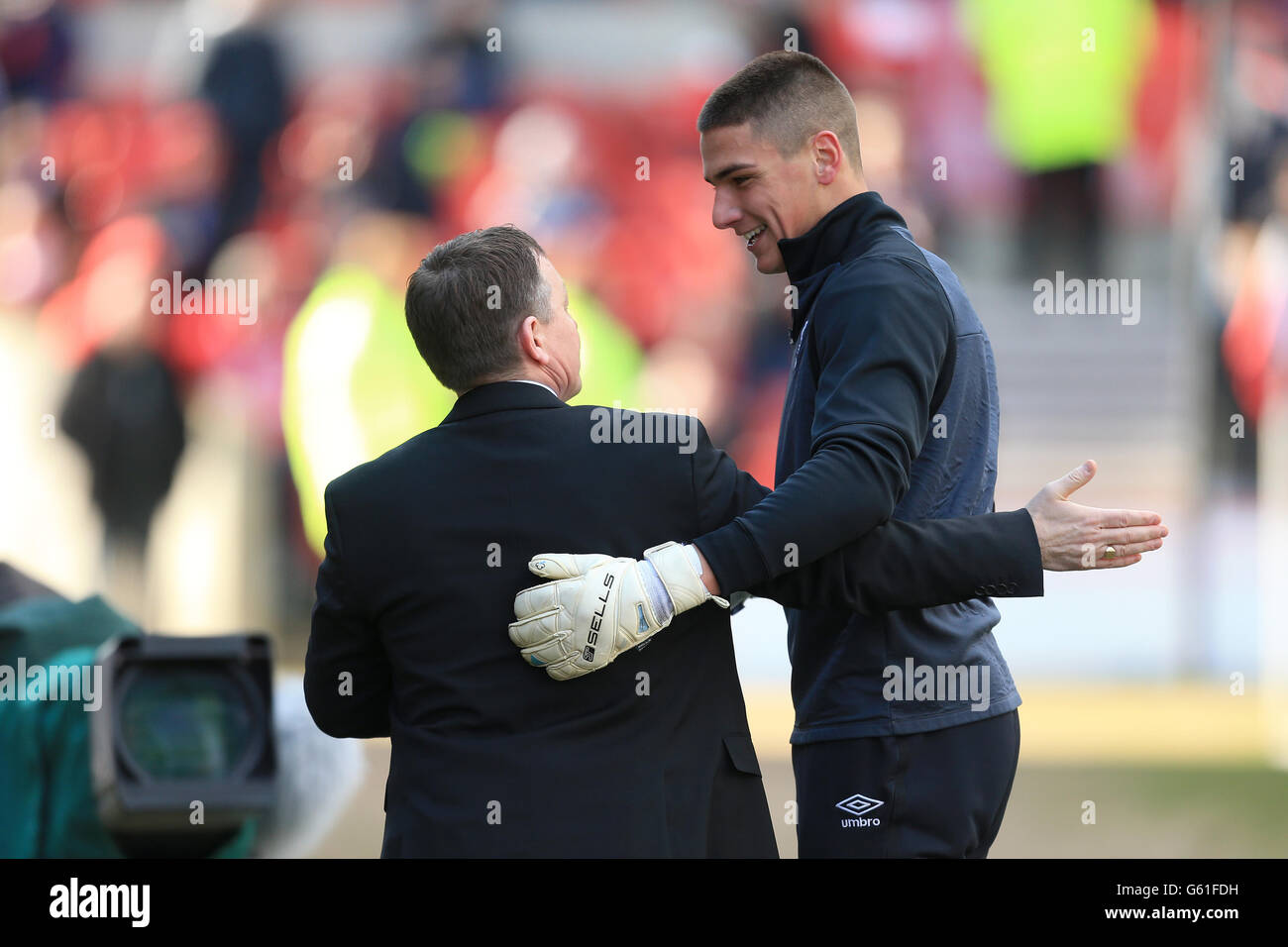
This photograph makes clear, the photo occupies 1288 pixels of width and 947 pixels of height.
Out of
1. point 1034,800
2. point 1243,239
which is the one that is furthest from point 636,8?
point 1034,800

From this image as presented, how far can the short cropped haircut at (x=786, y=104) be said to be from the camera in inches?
84.3

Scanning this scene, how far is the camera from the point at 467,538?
1.71 m

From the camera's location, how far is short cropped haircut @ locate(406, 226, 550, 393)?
1.75 m

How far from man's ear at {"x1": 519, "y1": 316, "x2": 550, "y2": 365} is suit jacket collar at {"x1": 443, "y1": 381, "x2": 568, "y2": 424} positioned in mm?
38

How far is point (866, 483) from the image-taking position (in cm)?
176

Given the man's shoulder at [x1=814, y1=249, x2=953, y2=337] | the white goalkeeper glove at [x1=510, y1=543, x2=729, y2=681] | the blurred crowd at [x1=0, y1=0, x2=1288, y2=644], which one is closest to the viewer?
the white goalkeeper glove at [x1=510, y1=543, x2=729, y2=681]

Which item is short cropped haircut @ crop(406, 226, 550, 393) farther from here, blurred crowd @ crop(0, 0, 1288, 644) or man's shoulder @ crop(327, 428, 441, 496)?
blurred crowd @ crop(0, 0, 1288, 644)

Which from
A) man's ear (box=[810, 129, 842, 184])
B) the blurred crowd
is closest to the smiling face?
man's ear (box=[810, 129, 842, 184])

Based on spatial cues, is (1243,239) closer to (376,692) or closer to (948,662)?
(948,662)

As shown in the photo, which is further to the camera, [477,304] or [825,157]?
[825,157]

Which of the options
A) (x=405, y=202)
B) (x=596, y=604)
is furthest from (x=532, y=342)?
(x=405, y=202)

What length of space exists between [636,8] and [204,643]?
14.8 feet

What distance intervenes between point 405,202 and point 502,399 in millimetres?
4351

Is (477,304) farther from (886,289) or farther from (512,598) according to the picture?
(886,289)
